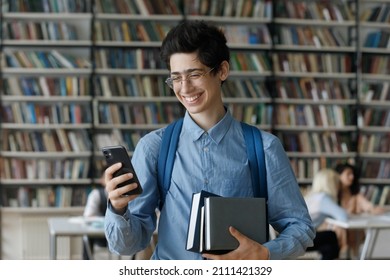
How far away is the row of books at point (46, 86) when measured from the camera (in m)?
7.38

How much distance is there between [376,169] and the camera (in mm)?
7898

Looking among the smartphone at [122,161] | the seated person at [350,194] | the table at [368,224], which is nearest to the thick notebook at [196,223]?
the smartphone at [122,161]

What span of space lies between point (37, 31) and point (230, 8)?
6.24ft

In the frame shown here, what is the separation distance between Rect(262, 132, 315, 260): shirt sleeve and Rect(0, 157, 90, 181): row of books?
18.9ft

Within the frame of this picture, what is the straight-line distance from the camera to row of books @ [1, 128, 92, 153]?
7.39 meters

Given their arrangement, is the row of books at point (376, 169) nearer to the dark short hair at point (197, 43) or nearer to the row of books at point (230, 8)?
the row of books at point (230, 8)

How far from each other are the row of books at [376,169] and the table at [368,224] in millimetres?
1362

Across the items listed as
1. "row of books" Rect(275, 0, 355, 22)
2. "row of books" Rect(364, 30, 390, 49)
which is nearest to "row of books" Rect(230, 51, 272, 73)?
"row of books" Rect(275, 0, 355, 22)

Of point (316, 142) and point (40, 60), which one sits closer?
point (40, 60)

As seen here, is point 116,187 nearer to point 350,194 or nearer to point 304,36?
point 350,194

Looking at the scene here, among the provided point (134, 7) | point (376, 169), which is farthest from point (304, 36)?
point (134, 7)

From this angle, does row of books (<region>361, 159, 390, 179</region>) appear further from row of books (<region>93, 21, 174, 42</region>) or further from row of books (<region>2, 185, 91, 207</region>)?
row of books (<region>2, 185, 91, 207</region>)

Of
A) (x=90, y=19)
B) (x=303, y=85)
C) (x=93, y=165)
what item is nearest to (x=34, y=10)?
(x=90, y=19)

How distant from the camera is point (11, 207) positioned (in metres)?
7.45
